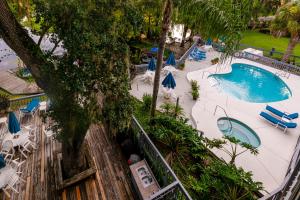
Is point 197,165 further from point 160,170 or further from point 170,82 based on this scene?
point 170,82

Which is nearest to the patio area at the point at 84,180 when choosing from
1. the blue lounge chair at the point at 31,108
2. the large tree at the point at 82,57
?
the blue lounge chair at the point at 31,108

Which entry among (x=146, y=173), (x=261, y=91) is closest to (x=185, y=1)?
(x=146, y=173)

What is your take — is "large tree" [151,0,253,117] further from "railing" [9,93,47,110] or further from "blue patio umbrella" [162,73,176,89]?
"railing" [9,93,47,110]

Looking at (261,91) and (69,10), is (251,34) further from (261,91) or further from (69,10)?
(69,10)

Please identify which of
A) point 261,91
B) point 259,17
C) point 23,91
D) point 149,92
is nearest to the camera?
point 149,92

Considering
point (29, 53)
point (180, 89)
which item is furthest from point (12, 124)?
point (180, 89)

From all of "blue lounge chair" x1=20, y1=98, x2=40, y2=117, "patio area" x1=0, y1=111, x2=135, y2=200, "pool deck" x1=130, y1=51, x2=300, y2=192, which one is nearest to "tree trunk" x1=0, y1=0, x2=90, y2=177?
"patio area" x1=0, y1=111, x2=135, y2=200
